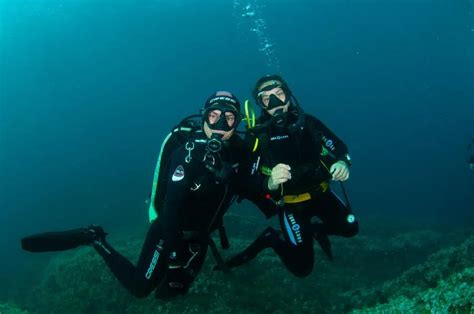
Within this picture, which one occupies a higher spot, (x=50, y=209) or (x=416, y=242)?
(x=416, y=242)

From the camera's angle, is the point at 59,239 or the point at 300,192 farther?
the point at 300,192

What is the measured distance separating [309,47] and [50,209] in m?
96.8

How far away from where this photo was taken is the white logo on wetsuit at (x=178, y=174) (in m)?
5.21

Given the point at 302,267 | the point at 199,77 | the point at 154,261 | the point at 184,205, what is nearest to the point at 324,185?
the point at 302,267

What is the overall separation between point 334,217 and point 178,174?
334cm

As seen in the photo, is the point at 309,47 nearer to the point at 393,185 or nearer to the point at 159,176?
the point at 393,185

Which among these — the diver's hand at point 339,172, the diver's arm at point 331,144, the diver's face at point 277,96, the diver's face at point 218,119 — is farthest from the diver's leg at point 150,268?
the diver's arm at point 331,144

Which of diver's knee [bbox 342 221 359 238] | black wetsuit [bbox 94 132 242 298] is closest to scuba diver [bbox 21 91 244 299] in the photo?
black wetsuit [bbox 94 132 242 298]

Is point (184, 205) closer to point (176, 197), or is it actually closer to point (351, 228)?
point (176, 197)

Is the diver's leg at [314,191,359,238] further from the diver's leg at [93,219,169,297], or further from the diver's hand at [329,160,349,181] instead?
the diver's leg at [93,219,169,297]

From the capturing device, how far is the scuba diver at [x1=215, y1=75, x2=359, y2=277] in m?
6.05

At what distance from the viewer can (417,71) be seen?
507 ft

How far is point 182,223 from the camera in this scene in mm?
5355

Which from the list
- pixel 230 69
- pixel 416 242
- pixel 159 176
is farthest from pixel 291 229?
pixel 230 69
